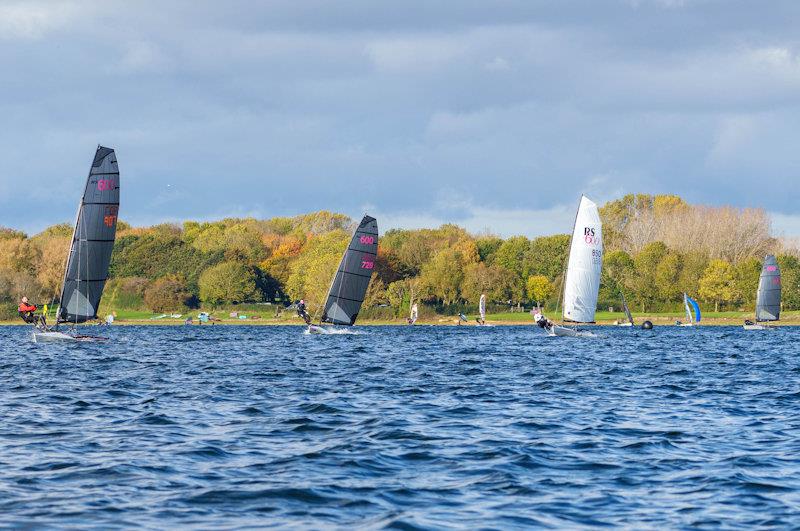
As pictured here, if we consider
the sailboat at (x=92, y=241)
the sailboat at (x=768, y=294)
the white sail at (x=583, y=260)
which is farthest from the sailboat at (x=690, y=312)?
the sailboat at (x=92, y=241)

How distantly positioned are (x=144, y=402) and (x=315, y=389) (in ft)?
20.6

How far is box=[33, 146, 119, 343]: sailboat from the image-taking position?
5934cm

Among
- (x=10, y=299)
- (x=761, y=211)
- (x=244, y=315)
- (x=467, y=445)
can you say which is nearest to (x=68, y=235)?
(x=10, y=299)

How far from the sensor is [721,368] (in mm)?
46594

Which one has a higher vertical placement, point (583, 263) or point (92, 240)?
point (583, 263)

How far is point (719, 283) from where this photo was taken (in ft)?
469

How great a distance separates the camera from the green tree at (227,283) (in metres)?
153

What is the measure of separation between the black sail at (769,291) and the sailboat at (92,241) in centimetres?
7220

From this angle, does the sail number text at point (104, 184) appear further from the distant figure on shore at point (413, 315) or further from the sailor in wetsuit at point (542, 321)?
the distant figure on shore at point (413, 315)

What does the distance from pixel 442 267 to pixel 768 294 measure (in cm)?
5094

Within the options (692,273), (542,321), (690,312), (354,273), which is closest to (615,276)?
(692,273)

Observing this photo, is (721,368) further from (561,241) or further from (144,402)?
(561,241)

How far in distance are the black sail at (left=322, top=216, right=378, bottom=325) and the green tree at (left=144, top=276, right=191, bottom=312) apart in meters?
78.3

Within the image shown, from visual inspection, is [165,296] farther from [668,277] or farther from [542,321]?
[542,321]
